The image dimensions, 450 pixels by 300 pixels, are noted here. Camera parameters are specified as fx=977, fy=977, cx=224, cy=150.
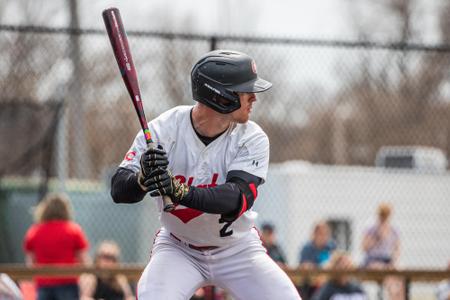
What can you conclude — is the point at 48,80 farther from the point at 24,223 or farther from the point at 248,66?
the point at 248,66

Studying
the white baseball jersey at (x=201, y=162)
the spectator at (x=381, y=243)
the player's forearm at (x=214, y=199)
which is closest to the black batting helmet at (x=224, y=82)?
the white baseball jersey at (x=201, y=162)

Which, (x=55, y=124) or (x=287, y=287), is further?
(x=55, y=124)

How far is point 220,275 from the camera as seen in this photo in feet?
17.4

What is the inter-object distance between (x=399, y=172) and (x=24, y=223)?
217 inches

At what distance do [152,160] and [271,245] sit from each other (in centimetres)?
494

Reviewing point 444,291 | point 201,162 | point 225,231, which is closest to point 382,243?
point 444,291

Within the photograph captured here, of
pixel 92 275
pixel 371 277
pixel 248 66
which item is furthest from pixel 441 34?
pixel 248 66

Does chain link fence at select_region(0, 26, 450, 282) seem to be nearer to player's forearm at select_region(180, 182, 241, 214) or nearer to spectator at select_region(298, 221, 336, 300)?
spectator at select_region(298, 221, 336, 300)

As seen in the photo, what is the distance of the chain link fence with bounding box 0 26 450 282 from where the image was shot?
8.59 meters

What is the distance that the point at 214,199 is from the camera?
479 centimetres

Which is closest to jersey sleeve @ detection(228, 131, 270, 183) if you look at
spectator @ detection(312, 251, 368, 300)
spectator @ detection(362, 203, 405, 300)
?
spectator @ detection(312, 251, 368, 300)

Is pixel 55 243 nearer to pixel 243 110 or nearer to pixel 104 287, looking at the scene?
pixel 104 287

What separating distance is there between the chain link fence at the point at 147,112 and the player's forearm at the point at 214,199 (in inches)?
142

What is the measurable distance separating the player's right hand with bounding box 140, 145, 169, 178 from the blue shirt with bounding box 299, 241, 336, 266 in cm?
550
